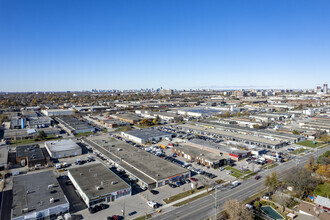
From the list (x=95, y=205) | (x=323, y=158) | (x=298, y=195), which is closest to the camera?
(x=95, y=205)

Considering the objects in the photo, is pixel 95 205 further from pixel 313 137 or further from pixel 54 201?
pixel 313 137

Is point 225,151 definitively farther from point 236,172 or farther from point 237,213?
point 237,213

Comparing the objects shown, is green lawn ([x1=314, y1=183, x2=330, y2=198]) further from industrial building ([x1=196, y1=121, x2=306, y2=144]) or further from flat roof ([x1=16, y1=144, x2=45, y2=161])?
flat roof ([x1=16, y1=144, x2=45, y2=161])

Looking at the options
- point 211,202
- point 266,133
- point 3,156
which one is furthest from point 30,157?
point 266,133

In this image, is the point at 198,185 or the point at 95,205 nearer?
the point at 95,205

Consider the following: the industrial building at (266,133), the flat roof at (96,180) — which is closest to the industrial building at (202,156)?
the flat roof at (96,180)

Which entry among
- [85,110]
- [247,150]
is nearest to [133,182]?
[247,150]

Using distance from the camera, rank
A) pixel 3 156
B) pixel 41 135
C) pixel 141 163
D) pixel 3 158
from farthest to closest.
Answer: pixel 41 135 → pixel 3 156 → pixel 3 158 → pixel 141 163
